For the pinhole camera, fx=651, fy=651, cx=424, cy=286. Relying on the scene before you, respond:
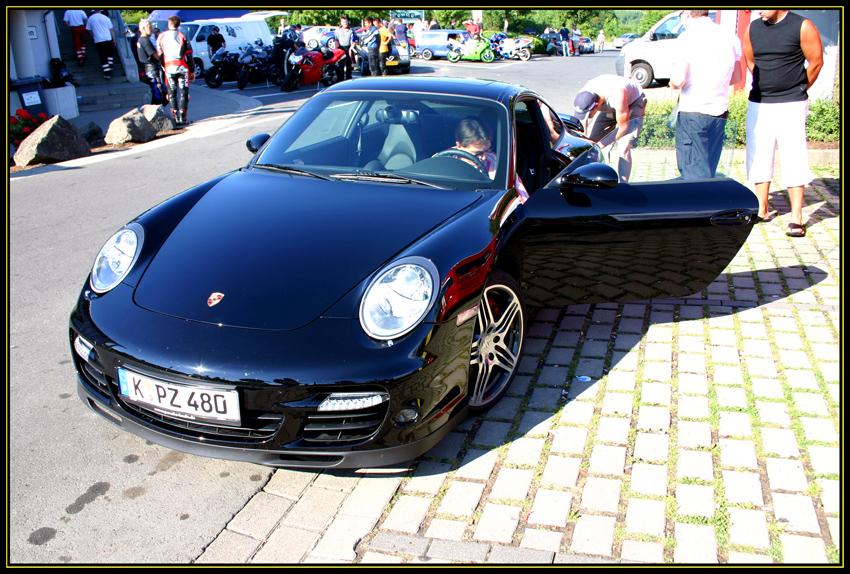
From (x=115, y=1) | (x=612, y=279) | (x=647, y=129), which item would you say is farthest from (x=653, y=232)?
(x=115, y=1)

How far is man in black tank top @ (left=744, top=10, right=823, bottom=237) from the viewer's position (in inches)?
204

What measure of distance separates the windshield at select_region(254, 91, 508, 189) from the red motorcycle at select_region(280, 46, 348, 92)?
49.5 feet

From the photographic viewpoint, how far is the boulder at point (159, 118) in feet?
38.4

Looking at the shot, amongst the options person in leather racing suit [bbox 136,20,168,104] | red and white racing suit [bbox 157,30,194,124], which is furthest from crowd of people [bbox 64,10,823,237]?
person in leather racing suit [bbox 136,20,168,104]

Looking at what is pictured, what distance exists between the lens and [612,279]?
3.54 metres

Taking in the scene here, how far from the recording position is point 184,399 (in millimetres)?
2354

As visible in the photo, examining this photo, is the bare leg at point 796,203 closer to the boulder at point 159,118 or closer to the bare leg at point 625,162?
the bare leg at point 625,162

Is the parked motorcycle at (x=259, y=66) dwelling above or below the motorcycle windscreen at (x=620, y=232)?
above

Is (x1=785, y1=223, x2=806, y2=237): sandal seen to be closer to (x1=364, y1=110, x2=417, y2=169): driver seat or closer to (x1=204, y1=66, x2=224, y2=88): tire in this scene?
(x1=364, y1=110, x2=417, y2=169): driver seat

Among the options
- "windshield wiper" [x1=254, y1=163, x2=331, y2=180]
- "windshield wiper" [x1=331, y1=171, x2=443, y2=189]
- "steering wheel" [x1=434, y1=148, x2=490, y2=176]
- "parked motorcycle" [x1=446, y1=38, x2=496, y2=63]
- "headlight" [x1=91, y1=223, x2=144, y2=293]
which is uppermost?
"parked motorcycle" [x1=446, y1=38, x2=496, y2=63]

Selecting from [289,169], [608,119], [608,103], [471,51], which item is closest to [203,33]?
[471,51]

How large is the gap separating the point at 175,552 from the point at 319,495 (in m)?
0.56

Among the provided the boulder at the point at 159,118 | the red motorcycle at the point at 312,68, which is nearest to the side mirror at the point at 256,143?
the boulder at the point at 159,118

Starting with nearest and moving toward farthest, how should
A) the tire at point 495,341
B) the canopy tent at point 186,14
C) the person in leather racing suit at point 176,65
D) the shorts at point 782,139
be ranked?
the tire at point 495,341, the shorts at point 782,139, the person in leather racing suit at point 176,65, the canopy tent at point 186,14
